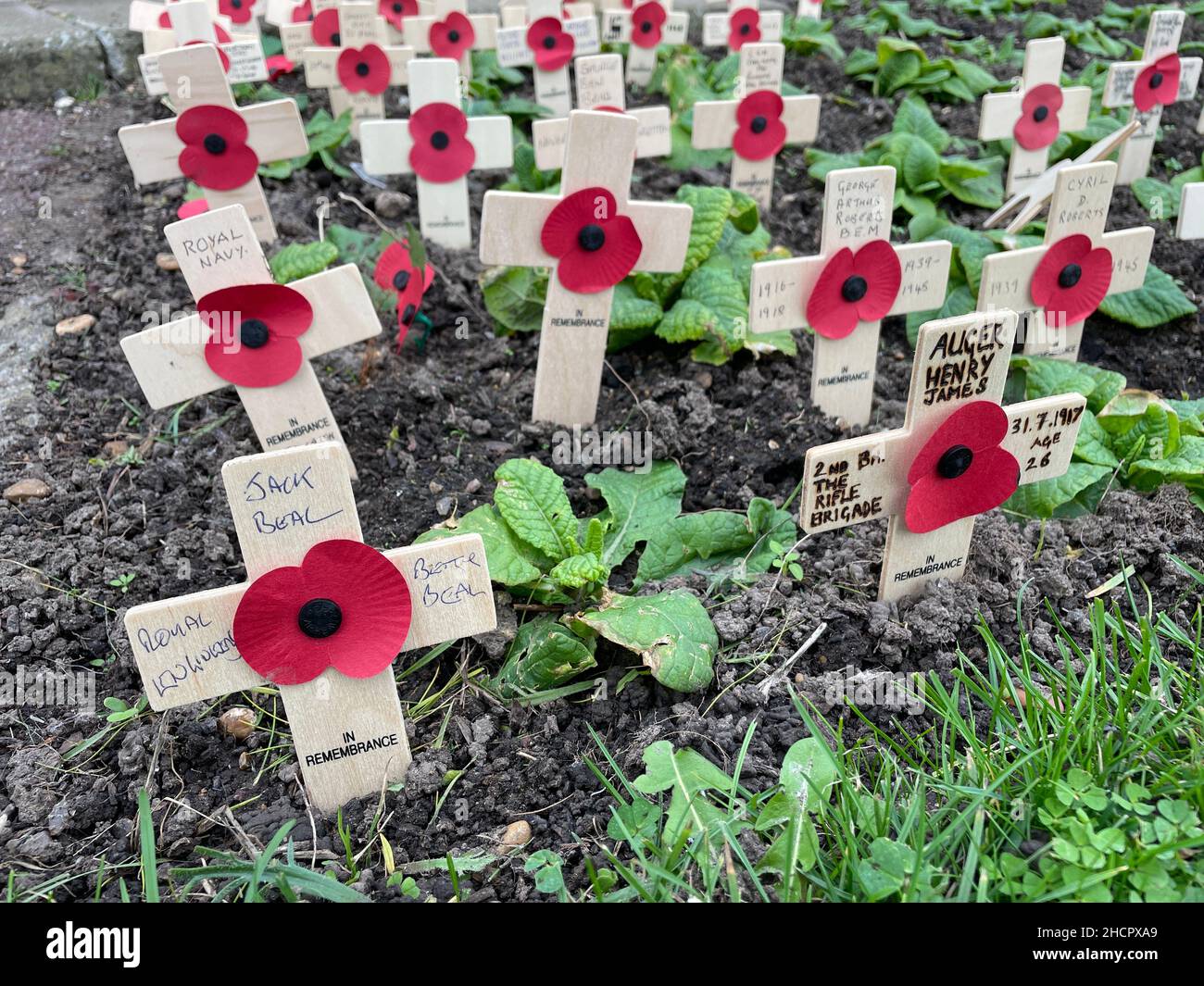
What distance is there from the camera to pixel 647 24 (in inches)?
237

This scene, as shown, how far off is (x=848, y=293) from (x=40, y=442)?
245 cm

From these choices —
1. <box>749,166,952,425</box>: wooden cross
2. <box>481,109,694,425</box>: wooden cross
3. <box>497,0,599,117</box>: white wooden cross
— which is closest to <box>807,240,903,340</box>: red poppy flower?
<box>749,166,952,425</box>: wooden cross

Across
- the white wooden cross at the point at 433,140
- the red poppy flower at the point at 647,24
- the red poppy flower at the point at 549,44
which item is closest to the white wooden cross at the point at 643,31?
the red poppy flower at the point at 647,24

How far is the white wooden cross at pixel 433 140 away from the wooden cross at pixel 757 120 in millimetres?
884

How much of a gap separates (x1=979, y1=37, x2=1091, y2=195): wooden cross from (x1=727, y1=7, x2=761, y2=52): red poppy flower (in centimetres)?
171

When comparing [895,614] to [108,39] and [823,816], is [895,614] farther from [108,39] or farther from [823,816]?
[108,39]

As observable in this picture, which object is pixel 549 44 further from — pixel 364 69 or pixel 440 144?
pixel 440 144

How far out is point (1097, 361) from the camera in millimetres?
3688

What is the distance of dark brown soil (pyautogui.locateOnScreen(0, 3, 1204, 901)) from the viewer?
2.01 metres

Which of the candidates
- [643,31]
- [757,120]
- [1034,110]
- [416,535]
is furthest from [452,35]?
[416,535]

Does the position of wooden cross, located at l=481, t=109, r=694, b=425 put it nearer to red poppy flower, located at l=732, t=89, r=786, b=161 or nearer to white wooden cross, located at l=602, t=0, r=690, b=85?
red poppy flower, located at l=732, t=89, r=786, b=161

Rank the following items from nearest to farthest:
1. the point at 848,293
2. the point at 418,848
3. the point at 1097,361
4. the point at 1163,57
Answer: the point at 418,848 → the point at 848,293 → the point at 1097,361 → the point at 1163,57

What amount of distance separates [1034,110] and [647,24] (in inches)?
92.2

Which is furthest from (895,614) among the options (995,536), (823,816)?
(823,816)
